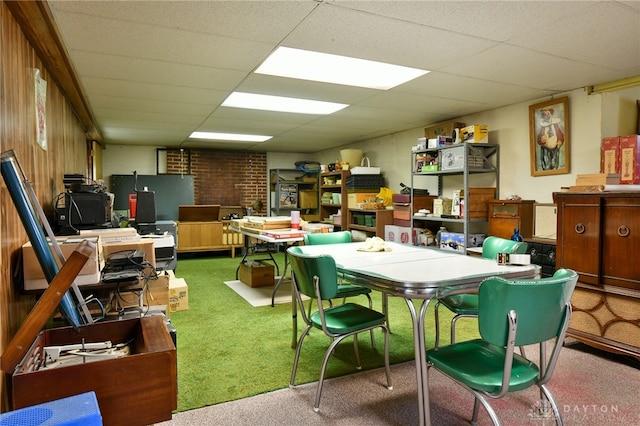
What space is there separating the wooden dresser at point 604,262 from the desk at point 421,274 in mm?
963

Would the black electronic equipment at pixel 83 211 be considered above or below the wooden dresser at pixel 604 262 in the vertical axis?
above

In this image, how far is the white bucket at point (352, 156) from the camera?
6.83 m

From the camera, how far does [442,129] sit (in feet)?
16.1

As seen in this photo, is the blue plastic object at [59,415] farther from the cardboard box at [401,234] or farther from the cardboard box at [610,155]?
the cardboard box at [401,234]

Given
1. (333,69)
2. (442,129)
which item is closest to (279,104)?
(333,69)

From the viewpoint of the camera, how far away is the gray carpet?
204 centimetres

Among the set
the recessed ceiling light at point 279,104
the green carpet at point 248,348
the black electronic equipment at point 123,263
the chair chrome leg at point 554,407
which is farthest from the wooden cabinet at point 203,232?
the chair chrome leg at point 554,407

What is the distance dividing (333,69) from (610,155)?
254 centimetres

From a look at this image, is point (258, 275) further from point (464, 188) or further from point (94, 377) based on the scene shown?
point (94, 377)

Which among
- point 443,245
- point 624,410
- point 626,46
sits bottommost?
point 624,410

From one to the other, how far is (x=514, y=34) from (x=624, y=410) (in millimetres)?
2290

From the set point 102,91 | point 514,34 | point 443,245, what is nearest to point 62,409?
point 514,34

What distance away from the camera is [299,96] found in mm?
3986

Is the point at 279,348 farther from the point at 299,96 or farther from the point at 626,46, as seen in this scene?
the point at 626,46
